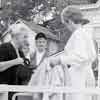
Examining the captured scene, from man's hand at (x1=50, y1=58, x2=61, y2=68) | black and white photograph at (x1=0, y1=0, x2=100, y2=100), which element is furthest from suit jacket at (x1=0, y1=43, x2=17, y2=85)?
man's hand at (x1=50, y1=58, x2=61, y2=68)

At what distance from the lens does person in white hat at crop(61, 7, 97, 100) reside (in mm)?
2025

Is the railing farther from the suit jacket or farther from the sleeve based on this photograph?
the sleeve

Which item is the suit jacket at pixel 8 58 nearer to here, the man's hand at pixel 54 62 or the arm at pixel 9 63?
the arm at pixel 9 63

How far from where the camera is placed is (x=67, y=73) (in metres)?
2.06

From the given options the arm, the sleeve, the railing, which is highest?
the sleeve

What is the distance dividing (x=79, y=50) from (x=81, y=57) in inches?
2.1

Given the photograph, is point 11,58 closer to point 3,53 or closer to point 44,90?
point 3,53

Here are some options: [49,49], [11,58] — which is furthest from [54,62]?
[11,58]

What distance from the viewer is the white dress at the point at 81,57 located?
6.64 feet

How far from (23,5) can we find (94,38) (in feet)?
2.00

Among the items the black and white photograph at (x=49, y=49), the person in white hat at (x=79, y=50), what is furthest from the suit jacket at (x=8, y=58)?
the person in white hat at (x=79, y=50)

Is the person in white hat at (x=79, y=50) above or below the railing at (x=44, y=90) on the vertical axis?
above

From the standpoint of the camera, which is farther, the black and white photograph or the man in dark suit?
the man in dark suit

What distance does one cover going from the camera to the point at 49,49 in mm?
2104
